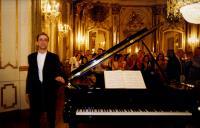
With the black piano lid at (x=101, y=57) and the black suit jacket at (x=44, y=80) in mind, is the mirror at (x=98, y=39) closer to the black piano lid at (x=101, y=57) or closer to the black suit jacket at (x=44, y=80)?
the black suit jacket at (x=44, y=80)

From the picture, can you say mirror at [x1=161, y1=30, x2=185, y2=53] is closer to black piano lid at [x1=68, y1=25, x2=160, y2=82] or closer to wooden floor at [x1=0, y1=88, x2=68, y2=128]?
wooden floor at [x1=0, y1=88, x2=68, y2=128]

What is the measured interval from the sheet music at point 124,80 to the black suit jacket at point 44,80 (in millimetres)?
850

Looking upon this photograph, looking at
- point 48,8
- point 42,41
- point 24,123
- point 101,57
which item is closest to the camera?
point 101,57

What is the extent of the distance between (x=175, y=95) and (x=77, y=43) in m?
11.8

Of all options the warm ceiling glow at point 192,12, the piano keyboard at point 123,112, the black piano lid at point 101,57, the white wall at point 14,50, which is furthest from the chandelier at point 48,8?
the piano keyboard at point 123,112

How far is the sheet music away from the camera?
3299 millimetres

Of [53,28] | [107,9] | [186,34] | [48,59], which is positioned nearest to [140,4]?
[107,9]

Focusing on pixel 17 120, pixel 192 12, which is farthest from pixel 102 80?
pixel 192 12

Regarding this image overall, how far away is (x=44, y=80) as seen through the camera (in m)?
3.83

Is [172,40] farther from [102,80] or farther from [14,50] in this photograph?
[102,80]

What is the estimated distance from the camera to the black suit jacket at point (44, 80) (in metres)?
3.80

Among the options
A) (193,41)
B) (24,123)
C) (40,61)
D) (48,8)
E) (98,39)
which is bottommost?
(24,123)

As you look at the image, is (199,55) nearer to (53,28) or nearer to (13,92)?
(13,92)

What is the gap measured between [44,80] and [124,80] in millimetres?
1129
